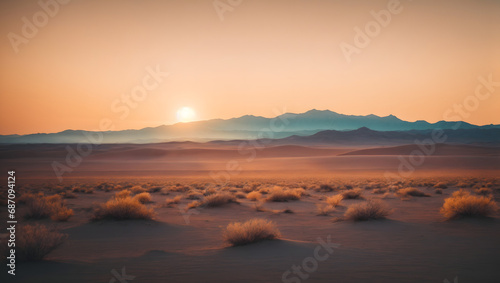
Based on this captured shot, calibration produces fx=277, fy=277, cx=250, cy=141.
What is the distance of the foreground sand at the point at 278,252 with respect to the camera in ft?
17.2

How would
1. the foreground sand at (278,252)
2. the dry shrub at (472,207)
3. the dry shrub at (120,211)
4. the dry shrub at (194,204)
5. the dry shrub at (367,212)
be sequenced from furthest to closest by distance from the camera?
the dry shrub at (194,204) < the dry shrub at (367,212) < the dry shrub at (120,211) < the dry shrub at (472,207) < the foreground sand at (278,252)

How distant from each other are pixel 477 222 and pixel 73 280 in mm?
11497

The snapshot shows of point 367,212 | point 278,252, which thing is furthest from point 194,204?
point 278,252

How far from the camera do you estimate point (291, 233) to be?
29.9 feet

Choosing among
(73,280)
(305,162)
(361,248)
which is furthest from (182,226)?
(305,162)

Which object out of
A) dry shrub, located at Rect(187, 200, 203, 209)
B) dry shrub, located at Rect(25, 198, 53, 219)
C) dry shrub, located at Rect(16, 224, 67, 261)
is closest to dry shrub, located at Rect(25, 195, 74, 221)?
dry shrub, located at Rect(25, 198, 53, 219)

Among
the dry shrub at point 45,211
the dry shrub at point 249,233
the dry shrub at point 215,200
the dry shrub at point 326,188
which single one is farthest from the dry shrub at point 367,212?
the dry shrub at point 326,188

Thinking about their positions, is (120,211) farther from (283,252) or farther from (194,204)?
(283,252)

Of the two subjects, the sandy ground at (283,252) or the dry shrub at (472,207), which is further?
the dry shrub at (472,207)

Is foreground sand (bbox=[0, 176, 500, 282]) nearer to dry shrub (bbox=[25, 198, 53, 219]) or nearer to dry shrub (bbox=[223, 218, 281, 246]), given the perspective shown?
dry shrub (bbox=[223, 218, 281, 246])

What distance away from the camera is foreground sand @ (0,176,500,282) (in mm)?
5234

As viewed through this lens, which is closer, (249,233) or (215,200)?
(249,233)

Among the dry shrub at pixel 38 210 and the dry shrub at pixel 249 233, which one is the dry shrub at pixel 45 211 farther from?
the dry shrub at pixel 249 233

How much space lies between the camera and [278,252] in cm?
654
